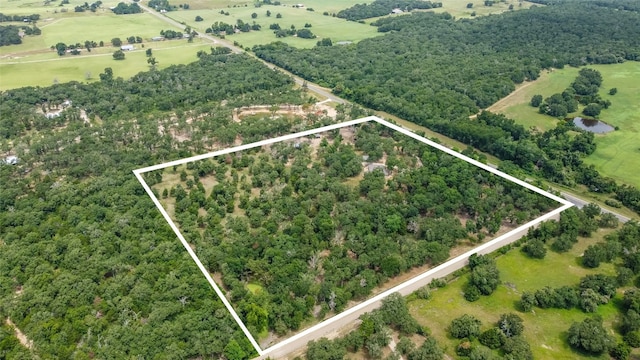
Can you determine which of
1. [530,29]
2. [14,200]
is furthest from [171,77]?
[530,29]

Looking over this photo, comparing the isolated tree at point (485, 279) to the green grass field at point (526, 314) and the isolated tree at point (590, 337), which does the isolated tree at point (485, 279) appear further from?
the isolated tree at point (590, 337)

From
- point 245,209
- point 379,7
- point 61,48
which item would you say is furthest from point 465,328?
point 379,7

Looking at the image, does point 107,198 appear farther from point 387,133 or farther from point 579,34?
point 579,34

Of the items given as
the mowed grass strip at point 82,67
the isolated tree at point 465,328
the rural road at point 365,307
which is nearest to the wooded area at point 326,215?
the rural road at point 365,307

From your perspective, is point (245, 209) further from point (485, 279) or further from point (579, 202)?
point (579, 202)

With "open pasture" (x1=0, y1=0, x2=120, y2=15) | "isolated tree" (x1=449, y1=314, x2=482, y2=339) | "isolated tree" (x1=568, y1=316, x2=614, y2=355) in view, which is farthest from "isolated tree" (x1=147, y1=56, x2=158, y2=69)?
"isolated tree" (x1=568, y1=316, x2=614, y2=355)

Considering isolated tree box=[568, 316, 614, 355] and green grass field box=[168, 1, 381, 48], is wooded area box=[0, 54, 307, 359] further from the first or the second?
green grass field box=[168, 1, 381, 48]
